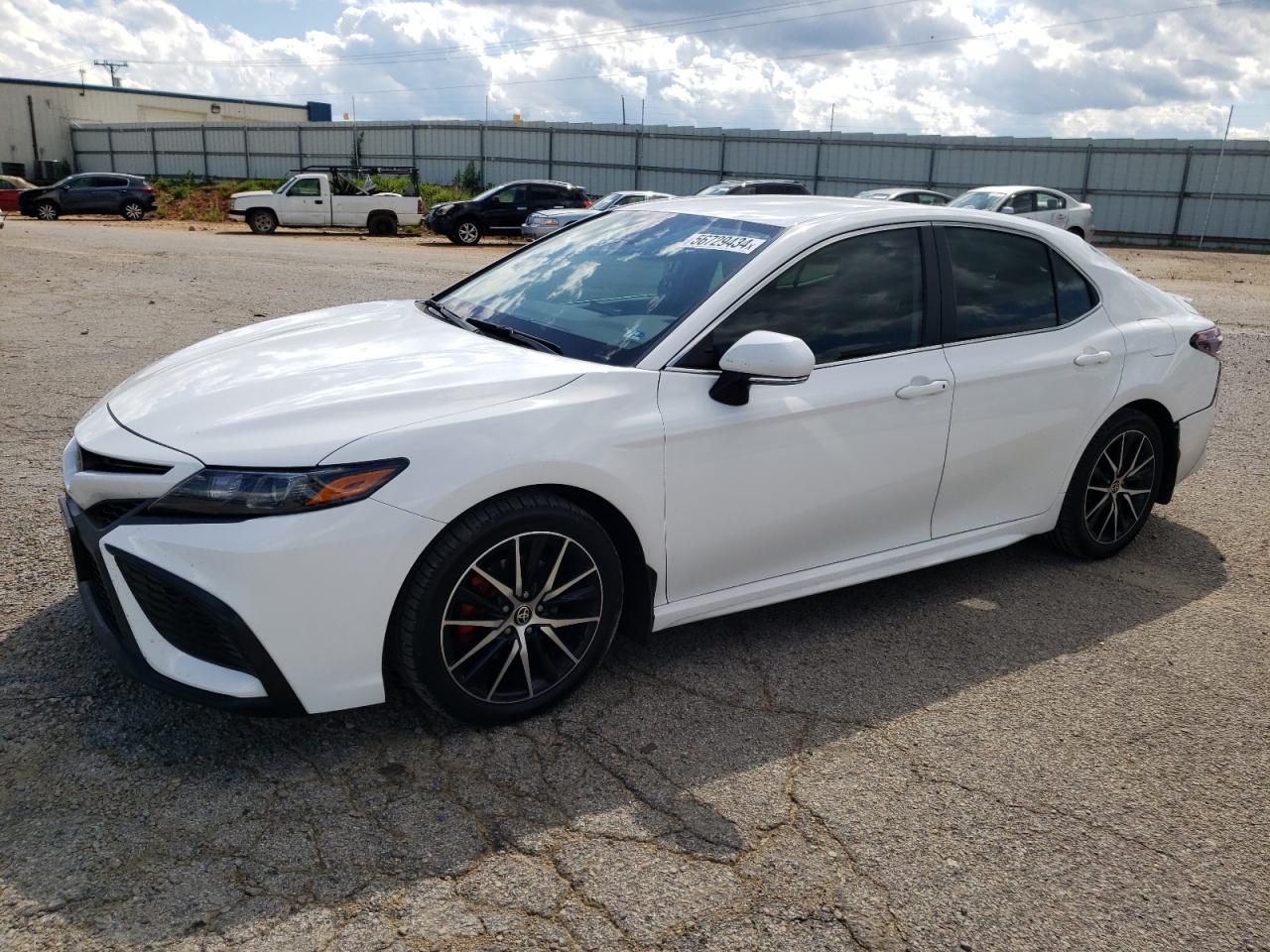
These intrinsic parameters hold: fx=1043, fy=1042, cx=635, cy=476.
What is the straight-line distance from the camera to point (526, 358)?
346cm

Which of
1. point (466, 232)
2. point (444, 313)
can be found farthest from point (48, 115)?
point (444, 313)

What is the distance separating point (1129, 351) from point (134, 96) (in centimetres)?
6998

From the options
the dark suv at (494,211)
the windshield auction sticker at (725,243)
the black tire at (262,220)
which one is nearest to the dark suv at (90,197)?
the black tire at (262,220)

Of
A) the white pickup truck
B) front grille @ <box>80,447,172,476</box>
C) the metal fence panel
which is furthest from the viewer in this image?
the metal fence panel

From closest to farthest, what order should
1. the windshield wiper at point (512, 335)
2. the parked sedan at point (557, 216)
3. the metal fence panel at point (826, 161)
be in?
the windshield wiper at point (512, 335) < the parked sedan at point (557, 216) < the metal fence panel at point (826, 161)

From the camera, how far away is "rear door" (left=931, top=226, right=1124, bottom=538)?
13.6 feet

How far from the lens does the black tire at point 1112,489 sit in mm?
4676

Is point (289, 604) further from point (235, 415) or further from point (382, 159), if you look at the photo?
point (382, 159)

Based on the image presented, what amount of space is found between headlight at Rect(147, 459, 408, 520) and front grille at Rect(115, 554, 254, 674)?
182mm

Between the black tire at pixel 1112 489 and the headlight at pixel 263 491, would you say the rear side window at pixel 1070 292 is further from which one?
the headlight at pixel 263 491

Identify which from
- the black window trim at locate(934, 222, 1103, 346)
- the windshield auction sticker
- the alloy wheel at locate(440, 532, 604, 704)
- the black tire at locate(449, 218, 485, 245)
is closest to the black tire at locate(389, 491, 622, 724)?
the alloy wheel at locate(440, 532, 604, 704)

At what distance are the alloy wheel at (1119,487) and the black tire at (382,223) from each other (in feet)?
86.9

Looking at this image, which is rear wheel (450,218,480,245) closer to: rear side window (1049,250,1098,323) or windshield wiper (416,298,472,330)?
windshield wiper (416,298,472,330)

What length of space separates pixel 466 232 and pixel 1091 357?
75.5ft
